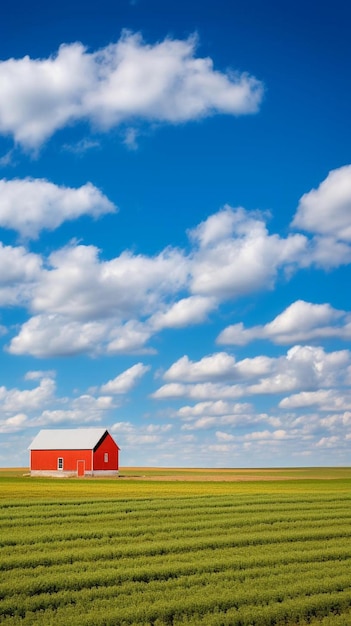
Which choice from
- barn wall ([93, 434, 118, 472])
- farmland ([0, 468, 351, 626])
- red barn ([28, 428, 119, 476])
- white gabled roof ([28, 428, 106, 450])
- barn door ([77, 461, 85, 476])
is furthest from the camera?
white gabled roof ([28, 428, 106, 450])

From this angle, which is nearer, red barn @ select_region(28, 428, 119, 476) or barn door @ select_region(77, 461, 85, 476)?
barn door @ select_region(77, 461, 85, 476)

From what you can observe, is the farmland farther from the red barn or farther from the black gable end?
the red barn

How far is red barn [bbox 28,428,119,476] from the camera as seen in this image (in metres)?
86.1

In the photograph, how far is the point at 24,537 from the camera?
71.6 ft

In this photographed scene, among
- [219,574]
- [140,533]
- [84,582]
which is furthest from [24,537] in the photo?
[219,574]

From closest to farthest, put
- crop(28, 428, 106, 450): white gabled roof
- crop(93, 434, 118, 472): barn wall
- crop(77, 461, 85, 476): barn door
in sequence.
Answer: crop(77, 461, 85, 476): barn door < crop(93, 434, 118, 472): barn wall < crop(28, 428, 106, 450): white gabled roof

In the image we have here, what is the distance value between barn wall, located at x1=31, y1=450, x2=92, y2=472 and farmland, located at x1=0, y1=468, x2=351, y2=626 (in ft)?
187

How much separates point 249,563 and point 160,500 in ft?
48.9

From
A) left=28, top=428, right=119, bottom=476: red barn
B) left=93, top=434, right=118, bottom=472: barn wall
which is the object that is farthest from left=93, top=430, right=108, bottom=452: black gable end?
left=93, top=434, right=118, bottom=472: barn wall

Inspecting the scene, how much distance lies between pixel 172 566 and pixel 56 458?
2856 inches

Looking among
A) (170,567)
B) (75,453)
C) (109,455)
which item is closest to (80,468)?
(75,453)

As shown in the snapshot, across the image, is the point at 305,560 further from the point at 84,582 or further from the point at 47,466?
the point at 47,466

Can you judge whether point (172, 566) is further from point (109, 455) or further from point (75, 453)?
point (109, 455)

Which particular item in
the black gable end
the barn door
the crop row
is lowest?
the crop row
